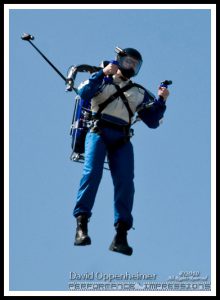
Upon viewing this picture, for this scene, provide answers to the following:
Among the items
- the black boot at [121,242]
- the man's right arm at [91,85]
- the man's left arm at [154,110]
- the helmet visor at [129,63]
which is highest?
the helmet visor at [129,63]

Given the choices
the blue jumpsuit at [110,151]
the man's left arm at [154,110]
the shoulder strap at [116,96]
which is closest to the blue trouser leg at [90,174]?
the blue jumpsuit at [110,151]

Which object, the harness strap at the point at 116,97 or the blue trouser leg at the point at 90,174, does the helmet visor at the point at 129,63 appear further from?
the blue trouser leg at the point at 90,174

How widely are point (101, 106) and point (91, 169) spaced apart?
1.06m

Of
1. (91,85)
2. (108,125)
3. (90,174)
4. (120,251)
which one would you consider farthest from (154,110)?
(120,251)

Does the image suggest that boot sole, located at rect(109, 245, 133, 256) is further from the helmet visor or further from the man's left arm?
the helmet visor

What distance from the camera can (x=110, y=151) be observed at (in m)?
15.1

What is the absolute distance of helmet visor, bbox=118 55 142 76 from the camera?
15.2m

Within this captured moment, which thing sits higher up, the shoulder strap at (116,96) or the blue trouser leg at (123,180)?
the shoulder strap at (116,96)

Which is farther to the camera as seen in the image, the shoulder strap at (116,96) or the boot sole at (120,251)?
the shoulder strap at (116,96)

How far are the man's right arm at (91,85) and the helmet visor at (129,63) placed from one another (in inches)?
21.5

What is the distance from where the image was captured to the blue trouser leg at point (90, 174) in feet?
47.4

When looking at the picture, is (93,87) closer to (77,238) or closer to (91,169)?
(91,169)

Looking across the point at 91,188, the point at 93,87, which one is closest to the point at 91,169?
the point at 91,188

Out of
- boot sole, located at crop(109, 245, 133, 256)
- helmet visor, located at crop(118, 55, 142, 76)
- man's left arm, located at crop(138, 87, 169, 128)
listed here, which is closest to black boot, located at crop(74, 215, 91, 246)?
boot sole, located at crop(109, 245, 133, 256)
